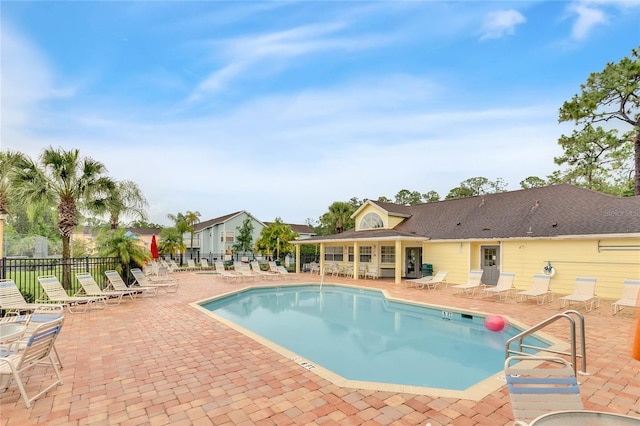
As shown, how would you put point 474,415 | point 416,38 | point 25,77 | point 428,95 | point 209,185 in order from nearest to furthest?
point 474,415 → point 25,77 → point 416,38 → point 428,95 → point 209,185

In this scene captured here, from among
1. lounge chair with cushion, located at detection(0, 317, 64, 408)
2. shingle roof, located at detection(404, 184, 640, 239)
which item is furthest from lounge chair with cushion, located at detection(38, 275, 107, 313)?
shingle roof, located at detection(404, 184, 640, 239)

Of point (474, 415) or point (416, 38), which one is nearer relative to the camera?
point (474, 415)

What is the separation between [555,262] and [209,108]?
17.2 m

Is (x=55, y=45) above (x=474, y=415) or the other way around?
above

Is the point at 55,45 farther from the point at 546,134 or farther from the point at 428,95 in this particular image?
the point at 546,134

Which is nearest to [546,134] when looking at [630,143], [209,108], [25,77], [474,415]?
[630,143]

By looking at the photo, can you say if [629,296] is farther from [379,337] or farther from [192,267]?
[192,267]

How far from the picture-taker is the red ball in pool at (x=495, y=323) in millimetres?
8733

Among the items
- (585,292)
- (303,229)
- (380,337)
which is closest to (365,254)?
(585,292)

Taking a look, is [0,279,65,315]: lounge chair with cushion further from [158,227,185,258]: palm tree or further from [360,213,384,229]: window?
[158,227,185,258]: palm tree

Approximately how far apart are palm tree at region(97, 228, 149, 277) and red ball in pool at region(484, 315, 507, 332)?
498 inches

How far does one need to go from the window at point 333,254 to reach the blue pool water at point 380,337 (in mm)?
9916

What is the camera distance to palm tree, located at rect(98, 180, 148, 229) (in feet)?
43.3

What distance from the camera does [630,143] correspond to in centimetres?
1844
